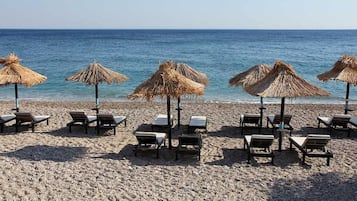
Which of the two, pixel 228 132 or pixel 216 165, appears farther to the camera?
pixel 228 132

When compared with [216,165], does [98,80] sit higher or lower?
higher

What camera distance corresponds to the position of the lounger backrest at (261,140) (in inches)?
324

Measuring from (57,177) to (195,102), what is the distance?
1179 cm

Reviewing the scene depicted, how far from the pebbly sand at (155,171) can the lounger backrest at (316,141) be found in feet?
1.40

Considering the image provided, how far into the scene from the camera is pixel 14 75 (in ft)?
37.0

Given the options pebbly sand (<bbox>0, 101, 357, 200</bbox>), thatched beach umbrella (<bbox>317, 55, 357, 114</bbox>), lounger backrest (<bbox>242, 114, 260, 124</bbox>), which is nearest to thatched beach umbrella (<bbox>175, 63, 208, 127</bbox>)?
pebbly sand (<bbox>0, 101, 357, 200</bbox>)

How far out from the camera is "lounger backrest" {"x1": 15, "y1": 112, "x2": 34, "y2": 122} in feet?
35.0

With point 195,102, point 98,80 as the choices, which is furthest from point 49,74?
point 98,80

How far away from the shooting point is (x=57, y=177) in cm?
729

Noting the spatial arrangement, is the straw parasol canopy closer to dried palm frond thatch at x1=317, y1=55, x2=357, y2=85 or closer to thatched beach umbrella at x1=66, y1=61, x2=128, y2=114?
dried palm frond thatch at x1=317, y1=55, x2=357, y2=85

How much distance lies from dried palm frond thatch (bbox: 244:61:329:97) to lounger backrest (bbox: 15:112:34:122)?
21.6 feet

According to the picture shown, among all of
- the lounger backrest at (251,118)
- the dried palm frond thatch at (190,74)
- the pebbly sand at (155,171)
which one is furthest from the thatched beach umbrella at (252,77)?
the pebbly sand at (155,171)

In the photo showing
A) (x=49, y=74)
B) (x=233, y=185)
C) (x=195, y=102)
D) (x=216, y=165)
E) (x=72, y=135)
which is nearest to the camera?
(x=233, y=185)

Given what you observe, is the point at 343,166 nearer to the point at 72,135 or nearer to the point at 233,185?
the point at 233,185
